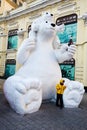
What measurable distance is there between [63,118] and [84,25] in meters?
8.70

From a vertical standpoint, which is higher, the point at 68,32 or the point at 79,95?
the point at 68,32

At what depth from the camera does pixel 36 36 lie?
219 inches

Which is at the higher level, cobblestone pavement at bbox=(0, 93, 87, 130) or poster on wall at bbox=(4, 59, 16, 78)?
poster on wall at bbox=(4, 59, 16, 78)

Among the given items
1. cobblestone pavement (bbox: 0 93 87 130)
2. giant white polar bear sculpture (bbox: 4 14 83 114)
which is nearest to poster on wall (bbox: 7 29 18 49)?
giant white polar bear sculpture (bbox: 4 14 83 114)

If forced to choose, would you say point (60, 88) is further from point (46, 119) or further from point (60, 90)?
point (46, 119)

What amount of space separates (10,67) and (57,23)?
619 cm

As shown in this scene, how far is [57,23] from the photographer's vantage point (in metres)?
13.5

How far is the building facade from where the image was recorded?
1181 cm

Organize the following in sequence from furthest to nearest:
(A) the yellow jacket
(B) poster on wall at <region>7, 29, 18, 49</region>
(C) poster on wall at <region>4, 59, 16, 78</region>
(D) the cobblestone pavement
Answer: (B) poster on wall at <region>7, 29, 18, 49</region>, (C) poster on wall at <region>4, 59, 16, 78</region>, (A) the yellow jacket, (D) the cobblestone pavement

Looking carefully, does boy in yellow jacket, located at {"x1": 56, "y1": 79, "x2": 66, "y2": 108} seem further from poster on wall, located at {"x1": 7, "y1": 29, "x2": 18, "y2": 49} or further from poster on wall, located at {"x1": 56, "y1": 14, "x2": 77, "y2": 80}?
poster on wall, located at {"x1": 7, "y1": 29, "x2": 18, "y2": 49}

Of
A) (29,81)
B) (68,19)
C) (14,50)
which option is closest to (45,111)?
(29,81)

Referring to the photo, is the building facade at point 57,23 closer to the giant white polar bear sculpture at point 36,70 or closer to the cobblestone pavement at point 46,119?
the giant white polar bear sculpture at point 36,70

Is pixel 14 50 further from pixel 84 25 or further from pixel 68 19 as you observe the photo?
pixel 84 25

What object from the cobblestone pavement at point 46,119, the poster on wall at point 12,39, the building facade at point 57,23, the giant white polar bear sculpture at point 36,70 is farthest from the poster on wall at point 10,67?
the cobblestone pavement at point 46,119
